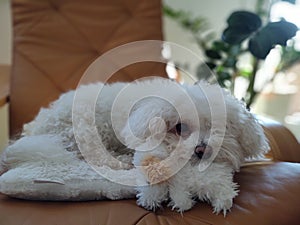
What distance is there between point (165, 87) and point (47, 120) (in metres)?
0.31

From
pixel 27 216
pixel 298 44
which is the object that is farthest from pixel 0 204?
pixel 298 44

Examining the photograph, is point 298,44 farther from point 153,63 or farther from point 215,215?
point 215,215

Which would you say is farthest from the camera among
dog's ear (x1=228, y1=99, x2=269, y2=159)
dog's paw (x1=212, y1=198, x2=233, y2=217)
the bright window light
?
the bright window light

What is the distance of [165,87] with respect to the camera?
807 millimetres

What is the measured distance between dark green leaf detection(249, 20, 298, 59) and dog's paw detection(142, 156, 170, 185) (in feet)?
2.44

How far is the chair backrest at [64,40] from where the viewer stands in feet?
4.15

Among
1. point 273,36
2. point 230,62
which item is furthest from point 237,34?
point 230,62

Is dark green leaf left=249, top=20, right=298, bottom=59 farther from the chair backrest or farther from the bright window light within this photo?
the bright window light

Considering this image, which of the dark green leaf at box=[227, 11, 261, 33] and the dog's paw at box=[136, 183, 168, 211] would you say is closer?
the dog's paw at box=[136, 183, 168, 211]

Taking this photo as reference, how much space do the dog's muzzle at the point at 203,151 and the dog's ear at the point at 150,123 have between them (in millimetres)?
73

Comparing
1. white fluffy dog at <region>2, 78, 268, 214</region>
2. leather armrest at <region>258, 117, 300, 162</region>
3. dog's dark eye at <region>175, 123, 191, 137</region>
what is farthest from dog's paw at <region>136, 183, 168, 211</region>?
leather armrest at <region>258, 117, 300, 162</region>

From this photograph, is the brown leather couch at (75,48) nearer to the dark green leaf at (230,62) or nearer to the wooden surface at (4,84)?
the wooden surface at (4,84)

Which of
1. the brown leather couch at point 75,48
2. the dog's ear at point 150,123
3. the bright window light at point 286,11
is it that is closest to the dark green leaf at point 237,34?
the brown leather couch at point 75,48

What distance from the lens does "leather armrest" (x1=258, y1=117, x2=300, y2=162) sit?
93 centimetres
